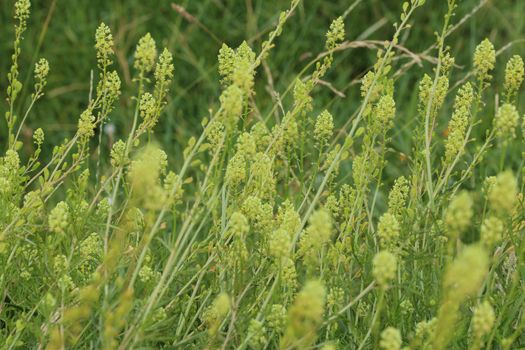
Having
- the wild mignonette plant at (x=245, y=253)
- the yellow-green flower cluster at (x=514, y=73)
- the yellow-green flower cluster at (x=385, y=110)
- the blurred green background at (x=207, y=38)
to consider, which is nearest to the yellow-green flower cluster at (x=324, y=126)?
the wild mignonette plant at (x=245, y=253)

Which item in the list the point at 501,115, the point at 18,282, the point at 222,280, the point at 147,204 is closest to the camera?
the point at 147,204

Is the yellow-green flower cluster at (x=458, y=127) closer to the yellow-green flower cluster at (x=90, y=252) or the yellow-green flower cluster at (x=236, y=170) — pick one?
the yellow-green flower cluster at (x=236, y=170)

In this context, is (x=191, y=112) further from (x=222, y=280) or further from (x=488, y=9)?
(x=222, y=280)

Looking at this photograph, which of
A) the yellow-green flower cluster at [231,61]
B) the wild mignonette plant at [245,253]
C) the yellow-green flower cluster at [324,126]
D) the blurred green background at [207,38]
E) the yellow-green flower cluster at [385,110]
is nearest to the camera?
the wild mignonette plant at [245,253]

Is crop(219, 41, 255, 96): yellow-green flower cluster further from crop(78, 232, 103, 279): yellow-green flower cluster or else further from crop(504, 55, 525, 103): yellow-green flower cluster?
crop(504, 55, 525, 103): yellow-green flower cluster

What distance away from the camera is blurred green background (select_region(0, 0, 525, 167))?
17.1 feet

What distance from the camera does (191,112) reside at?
17.0 feet

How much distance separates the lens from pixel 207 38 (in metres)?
5.34

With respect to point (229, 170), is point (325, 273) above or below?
below

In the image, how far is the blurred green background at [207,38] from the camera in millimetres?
5227

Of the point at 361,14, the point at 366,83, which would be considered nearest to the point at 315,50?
the point at 361,14

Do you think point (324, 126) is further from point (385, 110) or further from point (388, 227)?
point (388, 227)

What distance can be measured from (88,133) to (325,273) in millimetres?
696

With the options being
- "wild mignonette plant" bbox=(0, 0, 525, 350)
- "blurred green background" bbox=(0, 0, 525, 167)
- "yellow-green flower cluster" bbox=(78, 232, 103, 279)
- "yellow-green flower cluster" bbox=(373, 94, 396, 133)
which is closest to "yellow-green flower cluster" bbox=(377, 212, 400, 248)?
"wild mignonette plant" bbox=(0, 0, 525, 350)
